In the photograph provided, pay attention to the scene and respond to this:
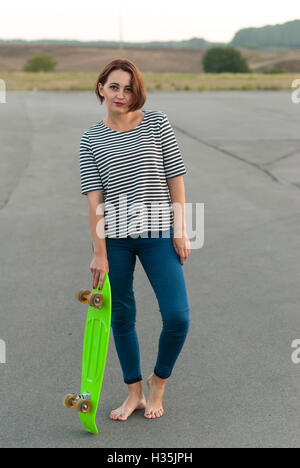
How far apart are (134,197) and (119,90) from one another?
0.53 meters

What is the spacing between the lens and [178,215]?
334 centimetres

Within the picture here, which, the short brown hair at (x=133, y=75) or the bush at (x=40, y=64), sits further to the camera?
the bush at (x=40, y=64)

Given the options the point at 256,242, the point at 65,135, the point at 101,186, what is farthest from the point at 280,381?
the point at 65,135

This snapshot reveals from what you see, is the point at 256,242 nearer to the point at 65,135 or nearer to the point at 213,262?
the point at 213,262

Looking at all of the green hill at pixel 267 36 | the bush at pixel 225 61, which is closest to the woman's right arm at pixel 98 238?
the bush at pixel 225 61

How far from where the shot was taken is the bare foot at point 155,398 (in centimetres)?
349

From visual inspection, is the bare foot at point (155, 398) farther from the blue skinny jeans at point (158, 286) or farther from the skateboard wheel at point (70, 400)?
the skateboard wheel at point (70, 400)

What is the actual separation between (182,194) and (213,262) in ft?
10.6

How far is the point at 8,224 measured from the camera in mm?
8039

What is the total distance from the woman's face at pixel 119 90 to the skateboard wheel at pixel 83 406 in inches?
56.7

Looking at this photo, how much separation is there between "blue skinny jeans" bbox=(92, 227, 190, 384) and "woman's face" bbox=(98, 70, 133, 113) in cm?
65

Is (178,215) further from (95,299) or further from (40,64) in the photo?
(40,64)
